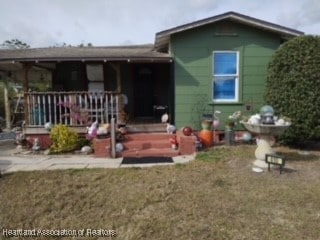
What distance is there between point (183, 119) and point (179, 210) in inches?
218

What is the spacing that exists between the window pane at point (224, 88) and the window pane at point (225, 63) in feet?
0.78

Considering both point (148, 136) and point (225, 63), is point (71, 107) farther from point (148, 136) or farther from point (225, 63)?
point (225, 63)

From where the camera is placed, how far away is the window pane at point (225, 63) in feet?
33.3

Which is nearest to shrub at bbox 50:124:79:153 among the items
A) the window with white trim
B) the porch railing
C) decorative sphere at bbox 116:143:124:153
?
the porch railing

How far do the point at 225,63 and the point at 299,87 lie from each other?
8.25 feet

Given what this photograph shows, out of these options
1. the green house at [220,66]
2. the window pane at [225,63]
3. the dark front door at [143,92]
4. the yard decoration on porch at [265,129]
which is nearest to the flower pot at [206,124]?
the green house at [220,66]

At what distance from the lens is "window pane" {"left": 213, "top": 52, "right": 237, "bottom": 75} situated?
10.1m

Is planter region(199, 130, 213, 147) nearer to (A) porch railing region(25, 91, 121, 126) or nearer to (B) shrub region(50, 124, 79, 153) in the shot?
(A) porch railing region(25, 91, 121, 126)

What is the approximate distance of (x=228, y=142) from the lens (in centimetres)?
953

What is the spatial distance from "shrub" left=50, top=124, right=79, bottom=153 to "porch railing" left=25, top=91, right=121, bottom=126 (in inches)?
25.0

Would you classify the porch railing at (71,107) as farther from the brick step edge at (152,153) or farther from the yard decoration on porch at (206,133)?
the yard decoration on porch at (206,133)

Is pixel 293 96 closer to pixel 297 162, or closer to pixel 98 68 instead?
pixel 297 162

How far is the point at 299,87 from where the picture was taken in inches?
330

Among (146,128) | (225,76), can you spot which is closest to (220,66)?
(225,76)
